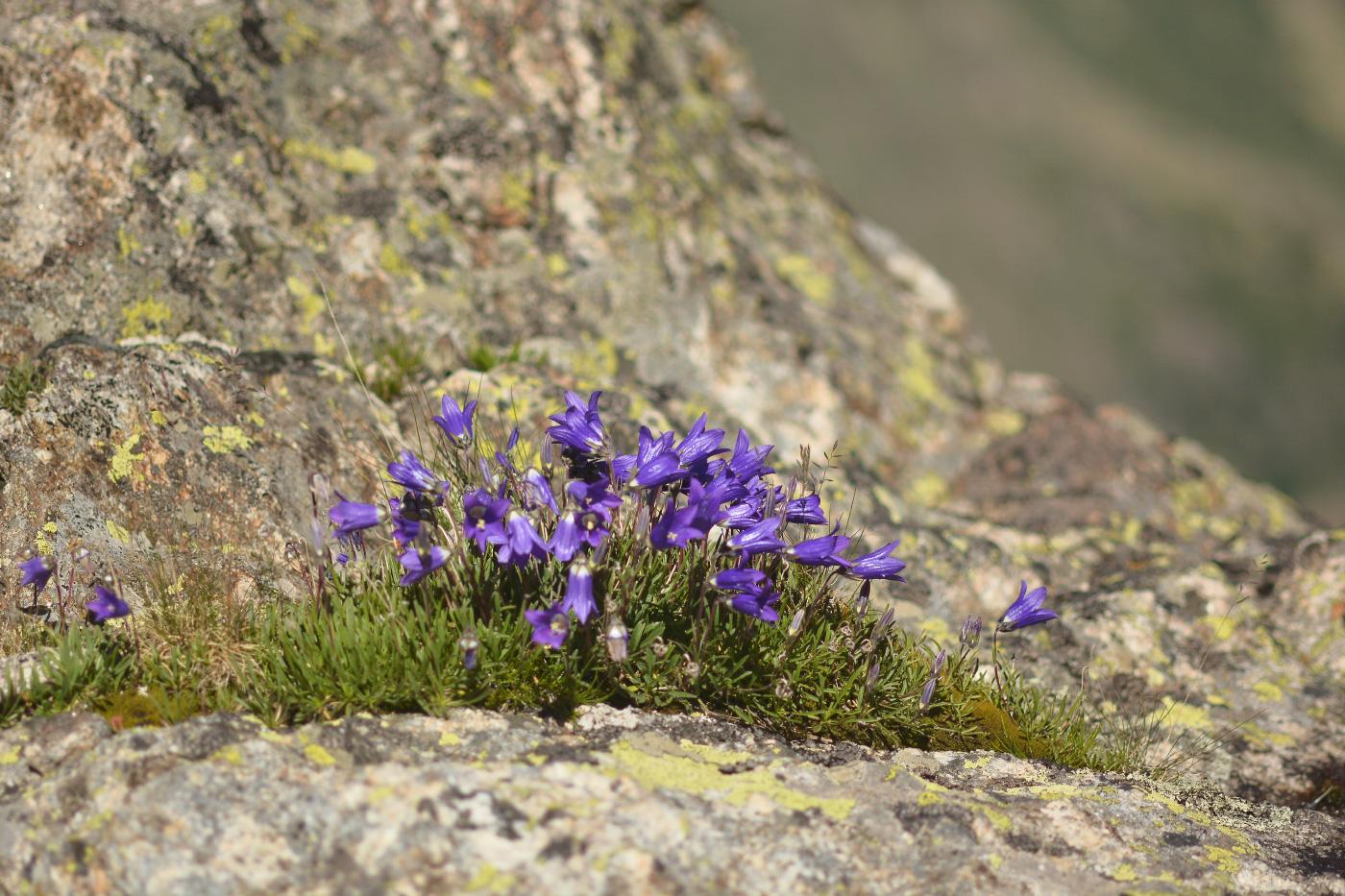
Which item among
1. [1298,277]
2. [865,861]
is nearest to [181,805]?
[865,861]

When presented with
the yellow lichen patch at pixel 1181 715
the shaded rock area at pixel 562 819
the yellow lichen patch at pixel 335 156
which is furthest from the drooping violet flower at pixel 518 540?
the yellow lichen patch at pixel 335 156

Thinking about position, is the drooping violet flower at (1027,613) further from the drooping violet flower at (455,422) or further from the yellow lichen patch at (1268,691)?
the drooping violet flower at (455,422)

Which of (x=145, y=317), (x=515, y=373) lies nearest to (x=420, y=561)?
(x=515, y=373)

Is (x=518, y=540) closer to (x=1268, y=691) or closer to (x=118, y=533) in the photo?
(x=118, y=533)

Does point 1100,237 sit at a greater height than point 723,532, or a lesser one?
greater

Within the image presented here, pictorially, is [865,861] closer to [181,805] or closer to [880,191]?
[181,805]

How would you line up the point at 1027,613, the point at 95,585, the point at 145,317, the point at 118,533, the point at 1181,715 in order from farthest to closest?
the point at 145,317 < the point at 1181,715 < the point at 118,533 < the point at 1027,613 < the point at 95,585
